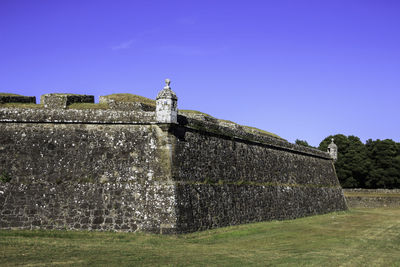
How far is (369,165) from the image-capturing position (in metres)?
79.2

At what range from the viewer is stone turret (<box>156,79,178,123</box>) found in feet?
70.3

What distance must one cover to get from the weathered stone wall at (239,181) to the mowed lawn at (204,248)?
1593 millimetres

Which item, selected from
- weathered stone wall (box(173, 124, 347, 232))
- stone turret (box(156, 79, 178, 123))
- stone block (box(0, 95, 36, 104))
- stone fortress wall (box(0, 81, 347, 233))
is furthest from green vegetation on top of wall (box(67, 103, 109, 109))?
weathered stone wall (box(173, 124, 347, 232))

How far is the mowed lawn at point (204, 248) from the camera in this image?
1422 cm

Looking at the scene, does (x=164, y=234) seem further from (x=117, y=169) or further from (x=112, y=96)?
(x=112, y=96)

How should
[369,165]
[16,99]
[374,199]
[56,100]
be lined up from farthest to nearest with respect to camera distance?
[369,165] < [374,199] < [16,99] < [56,100]

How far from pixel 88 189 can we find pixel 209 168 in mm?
7119

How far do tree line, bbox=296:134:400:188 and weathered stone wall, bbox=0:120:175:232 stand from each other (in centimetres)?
6396

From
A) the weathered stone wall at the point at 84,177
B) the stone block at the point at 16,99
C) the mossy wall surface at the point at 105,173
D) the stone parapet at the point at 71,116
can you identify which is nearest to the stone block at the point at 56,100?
the stone block at the point at 16,99

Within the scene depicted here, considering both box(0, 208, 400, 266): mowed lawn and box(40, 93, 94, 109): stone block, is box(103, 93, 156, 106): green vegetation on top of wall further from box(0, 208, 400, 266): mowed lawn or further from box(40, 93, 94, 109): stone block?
box(0, 208, 400, 266): mowed lawn

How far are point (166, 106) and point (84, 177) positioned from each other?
4990 mm

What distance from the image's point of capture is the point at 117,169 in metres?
21.0

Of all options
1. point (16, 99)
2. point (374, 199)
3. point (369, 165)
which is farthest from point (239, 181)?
point (369, 165)

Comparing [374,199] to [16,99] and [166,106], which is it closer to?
[166,106]
